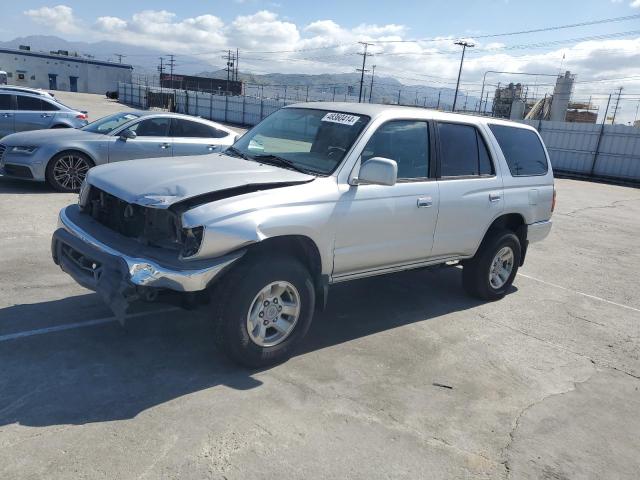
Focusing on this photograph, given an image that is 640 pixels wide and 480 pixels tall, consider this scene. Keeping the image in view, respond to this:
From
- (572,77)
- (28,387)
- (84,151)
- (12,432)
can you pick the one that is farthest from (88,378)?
(572,77)

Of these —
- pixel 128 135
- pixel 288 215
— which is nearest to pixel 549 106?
pixel 128 135

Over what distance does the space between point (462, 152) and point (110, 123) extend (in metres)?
7.39

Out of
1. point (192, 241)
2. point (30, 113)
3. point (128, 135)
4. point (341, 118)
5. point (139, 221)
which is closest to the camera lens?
point (192, 241)

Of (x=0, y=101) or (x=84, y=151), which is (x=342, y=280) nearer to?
A: (x=84, y=151)

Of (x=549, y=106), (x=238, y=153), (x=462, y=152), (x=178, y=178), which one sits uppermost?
(x=549, y=106)

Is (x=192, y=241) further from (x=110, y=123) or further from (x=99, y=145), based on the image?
(x=110, y=123)

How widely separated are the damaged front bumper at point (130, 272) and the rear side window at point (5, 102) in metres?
10.8

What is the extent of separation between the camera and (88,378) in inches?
144

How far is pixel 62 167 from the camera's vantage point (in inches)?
370

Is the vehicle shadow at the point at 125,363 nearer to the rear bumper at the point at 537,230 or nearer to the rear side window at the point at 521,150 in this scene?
the rear bumper at the point at 537,230

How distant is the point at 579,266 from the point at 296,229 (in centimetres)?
584

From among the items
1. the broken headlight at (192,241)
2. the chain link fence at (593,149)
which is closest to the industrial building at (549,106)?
the chain link fence at (593,149)

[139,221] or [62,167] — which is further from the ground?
[139,221]

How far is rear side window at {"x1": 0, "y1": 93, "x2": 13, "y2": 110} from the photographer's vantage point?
1252 centimetres
